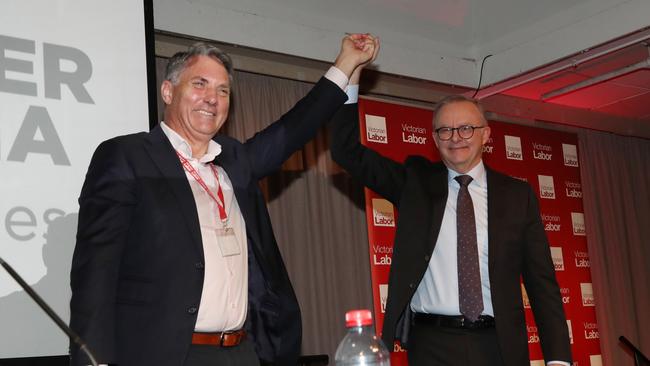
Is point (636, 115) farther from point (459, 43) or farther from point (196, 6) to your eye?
point (196, 6)

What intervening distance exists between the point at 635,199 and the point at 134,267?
8560 mm

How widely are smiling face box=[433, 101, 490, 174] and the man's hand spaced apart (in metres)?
0.71

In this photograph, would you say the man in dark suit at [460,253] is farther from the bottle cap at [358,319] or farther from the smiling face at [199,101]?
the bottle cap at [358,319]

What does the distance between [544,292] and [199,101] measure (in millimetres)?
1660

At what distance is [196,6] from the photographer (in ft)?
19.4

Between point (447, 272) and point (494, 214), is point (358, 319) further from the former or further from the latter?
point (494, 214)

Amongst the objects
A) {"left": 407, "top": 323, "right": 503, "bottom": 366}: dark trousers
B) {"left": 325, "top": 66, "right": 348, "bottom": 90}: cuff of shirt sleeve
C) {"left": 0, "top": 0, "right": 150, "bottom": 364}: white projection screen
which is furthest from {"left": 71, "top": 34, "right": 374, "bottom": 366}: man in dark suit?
{"left": 0, "top": 0, "right": 150, "bottom": 364}: white projection screen

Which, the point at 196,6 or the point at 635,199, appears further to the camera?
the point at 635,199

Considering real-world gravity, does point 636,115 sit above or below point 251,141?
above

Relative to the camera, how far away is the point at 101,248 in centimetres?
213

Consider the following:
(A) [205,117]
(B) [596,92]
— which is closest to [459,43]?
(B) [596,92]

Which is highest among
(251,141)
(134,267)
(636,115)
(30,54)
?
(636,115)

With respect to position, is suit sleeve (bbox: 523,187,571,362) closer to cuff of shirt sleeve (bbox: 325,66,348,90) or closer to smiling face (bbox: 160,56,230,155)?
cuff of shirt sleeve (bbox: 325,66,348,90)

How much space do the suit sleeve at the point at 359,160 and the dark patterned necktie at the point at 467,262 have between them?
11.2 inches
